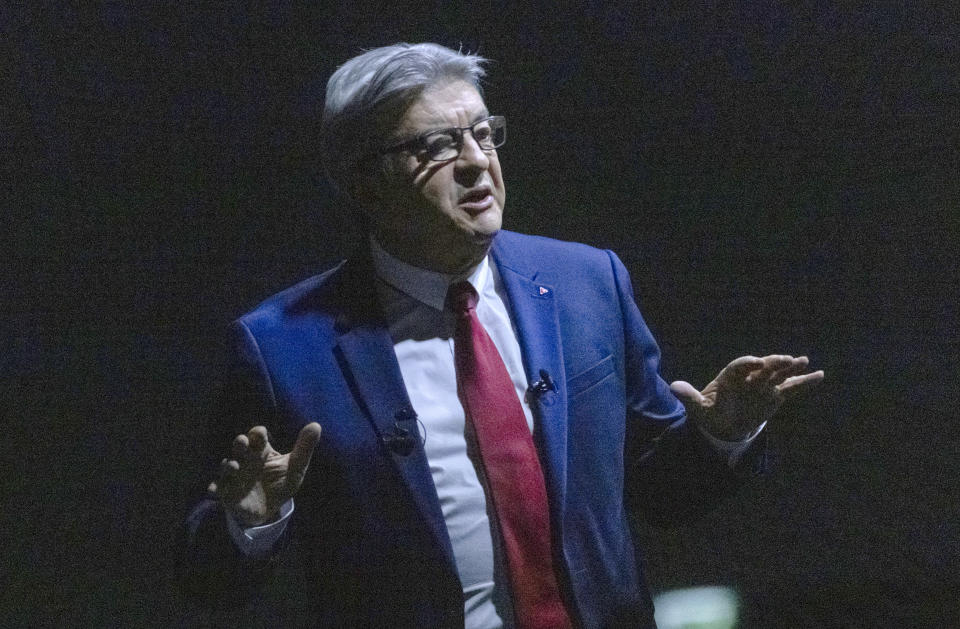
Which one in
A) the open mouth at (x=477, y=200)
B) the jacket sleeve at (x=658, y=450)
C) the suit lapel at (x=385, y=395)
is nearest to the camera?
the suit lapel at (x=385, y=395)

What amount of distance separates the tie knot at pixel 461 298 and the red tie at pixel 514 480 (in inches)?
2.2

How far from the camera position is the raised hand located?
1818mm

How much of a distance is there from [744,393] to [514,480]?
0.42 m

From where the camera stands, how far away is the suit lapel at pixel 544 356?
5.95 ft

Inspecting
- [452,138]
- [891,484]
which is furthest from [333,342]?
[891,484]

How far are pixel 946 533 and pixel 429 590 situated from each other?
175 centimetres

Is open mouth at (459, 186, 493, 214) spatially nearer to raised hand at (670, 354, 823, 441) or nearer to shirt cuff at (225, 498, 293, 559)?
raised hand at (670, 354, 823, 441)

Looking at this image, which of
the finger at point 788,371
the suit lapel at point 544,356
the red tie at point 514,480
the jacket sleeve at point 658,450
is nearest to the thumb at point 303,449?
the red tie at point 514,480

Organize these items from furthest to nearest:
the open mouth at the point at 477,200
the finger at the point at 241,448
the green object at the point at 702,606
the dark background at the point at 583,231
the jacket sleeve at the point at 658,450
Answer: the green object at the point at 702,606 → the dark background at the point at 583,231 → the jacket sleeve at the point at 658,450 → the open mouth at the point at 477,200 → the finger at the point at 241,448

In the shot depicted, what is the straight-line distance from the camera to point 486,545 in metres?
1.79

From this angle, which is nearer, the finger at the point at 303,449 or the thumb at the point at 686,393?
the finger at the point at 303,449

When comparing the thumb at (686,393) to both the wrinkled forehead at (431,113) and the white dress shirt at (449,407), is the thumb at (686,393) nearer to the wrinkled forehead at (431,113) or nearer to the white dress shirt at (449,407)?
the white dress shirt at (449,407)

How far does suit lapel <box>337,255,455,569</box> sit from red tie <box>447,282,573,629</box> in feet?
0.33

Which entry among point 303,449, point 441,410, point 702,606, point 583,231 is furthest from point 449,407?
point 702,606
